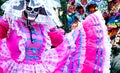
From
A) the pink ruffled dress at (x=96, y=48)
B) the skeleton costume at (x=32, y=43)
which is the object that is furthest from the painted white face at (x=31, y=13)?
the pink ruffled dress at (x=96, y=48)

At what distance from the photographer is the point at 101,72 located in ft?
24.7

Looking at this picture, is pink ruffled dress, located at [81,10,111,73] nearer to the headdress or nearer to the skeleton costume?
the skeleton costume

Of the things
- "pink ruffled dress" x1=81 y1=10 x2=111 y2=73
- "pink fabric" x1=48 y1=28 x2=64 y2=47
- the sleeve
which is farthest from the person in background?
the sleeve

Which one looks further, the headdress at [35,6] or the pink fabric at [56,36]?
the pink fabric at [56,36]

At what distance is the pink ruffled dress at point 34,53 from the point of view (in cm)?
754

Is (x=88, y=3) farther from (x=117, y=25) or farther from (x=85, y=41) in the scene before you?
(x=85, y=41)

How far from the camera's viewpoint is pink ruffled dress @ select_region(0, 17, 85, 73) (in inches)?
297

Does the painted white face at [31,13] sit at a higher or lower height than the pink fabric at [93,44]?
higher

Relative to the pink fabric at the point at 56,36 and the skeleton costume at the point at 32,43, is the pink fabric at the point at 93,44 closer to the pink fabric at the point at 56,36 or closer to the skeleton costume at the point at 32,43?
the skeleton costume at the point at 32,43

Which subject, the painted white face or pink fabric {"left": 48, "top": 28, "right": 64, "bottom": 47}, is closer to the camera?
the painted white face

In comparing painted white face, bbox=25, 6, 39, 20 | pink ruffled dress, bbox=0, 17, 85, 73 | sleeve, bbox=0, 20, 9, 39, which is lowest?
pink ruffled dress, bbox=0, 17, 85, 73

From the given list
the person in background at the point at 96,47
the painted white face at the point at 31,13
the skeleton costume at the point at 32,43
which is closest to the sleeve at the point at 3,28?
the skeleton costume at the point at 32,43

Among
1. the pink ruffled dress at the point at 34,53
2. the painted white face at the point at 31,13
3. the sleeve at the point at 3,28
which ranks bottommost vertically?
the pink ruffled dress at the point at 34,53

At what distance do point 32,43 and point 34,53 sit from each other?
12 cm
